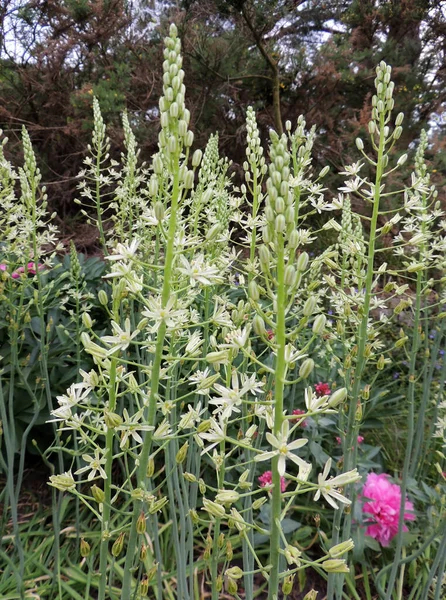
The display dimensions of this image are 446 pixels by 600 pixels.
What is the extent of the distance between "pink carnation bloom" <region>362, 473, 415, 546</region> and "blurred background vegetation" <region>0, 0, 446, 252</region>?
5.50m

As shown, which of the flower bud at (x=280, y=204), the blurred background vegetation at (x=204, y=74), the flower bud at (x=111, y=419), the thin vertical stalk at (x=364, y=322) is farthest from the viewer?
the blurred background vegetation at (x=204, y=74)

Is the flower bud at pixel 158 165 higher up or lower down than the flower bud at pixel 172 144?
lower down

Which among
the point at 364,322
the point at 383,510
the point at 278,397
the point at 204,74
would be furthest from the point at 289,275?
the point at 204,74

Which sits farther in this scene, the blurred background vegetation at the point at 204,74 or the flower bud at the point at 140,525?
the blurred background vegetation at the point at 204,74

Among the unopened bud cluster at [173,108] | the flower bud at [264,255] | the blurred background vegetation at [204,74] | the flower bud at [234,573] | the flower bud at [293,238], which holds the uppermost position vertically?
the blurred background vegetation at [204,74]

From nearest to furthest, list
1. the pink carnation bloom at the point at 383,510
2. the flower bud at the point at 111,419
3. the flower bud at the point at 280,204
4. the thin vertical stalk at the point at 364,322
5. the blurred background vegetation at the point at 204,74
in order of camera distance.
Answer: the flower bud at the point at 280,204, the flower bud at the point at 111,419, the thin vertical stalk at the point at 364,322, the pink carnation bloom at the point at 383,510, the blurred background vegetation at the point at 204,74

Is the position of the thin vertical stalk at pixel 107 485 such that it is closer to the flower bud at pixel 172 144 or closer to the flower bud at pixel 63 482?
the flower bud at pixel 63 482

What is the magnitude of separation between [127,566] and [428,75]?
35.7ft

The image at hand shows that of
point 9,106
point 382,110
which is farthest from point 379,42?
point 382,110

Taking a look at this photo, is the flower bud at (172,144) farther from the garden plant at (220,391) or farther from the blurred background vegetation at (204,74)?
the blurred background vegetation at (204,74)

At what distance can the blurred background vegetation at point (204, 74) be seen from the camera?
757 cm

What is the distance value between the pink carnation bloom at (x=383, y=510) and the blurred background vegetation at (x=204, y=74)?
5.50 meters

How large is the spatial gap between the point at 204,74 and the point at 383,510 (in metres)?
7.27

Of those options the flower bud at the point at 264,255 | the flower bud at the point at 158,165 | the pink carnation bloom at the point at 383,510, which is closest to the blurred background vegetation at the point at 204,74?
the pink carnation bloom at the point at 383,510
